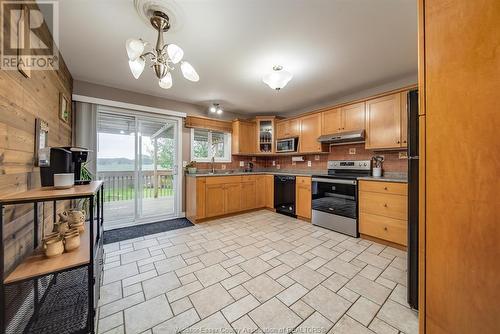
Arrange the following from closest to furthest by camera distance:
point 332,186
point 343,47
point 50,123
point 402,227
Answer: point 50,123, point 343,47, point 402,227, point 332,186

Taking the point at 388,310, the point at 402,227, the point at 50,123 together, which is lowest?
the point at 388,310

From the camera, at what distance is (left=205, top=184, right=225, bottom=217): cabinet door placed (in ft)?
11.8

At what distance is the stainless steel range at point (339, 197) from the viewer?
2896 mm

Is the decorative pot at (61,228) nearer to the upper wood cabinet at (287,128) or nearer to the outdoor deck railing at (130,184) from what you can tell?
the outdoor deck railing at (130,184)

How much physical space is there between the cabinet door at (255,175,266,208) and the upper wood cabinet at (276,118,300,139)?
1.11m

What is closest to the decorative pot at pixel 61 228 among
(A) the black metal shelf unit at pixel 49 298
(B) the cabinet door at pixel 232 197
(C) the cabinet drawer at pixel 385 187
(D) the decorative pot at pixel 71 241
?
(D) the decorative pot at pixel 71 241

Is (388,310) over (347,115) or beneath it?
beneath

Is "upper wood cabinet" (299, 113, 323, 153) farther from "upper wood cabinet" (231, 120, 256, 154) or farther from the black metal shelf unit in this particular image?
the black metal shelf unit

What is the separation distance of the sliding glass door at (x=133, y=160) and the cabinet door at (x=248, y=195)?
4.63 ft

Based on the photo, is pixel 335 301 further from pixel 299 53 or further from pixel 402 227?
pixel 299 53

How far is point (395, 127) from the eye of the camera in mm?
2703

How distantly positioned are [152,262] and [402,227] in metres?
3.14

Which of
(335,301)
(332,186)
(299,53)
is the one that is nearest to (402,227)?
(332,186)

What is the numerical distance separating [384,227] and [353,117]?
182cm
